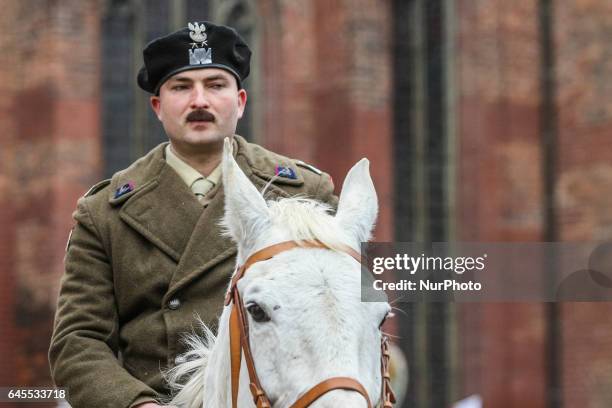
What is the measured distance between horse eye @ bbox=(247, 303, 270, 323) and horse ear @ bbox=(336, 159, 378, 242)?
1.08 ft

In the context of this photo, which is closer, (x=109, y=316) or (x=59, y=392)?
(x=109, y=316)

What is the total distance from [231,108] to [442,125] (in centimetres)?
1015

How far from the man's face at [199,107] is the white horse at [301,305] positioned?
0.59 m

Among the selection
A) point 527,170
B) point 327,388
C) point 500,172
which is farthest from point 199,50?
point 527,170

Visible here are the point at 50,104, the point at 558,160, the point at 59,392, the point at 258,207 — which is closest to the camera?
the point at 258,207

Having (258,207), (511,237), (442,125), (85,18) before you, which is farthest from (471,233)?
(258,207)

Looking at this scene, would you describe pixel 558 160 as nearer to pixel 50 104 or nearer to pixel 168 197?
pixel 50 104

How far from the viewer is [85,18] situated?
38.1 ft

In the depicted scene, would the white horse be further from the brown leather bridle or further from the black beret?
the black beret

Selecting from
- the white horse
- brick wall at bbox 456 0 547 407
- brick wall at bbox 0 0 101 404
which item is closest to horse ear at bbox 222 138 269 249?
the white horse

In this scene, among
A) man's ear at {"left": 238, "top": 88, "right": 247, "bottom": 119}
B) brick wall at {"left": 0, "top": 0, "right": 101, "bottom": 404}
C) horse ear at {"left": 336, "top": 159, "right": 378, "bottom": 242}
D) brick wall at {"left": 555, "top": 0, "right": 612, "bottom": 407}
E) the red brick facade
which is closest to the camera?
horse ear at {"left": 336, "top": 159, "right": 378, "bottom": 242}

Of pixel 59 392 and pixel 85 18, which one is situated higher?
pixel 85 18

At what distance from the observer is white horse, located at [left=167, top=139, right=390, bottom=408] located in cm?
238

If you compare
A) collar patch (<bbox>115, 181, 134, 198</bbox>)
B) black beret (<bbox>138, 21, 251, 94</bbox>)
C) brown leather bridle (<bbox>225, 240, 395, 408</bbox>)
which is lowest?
brown leather bridle (<bbox>225, 240, 395, 408</bbox>)
